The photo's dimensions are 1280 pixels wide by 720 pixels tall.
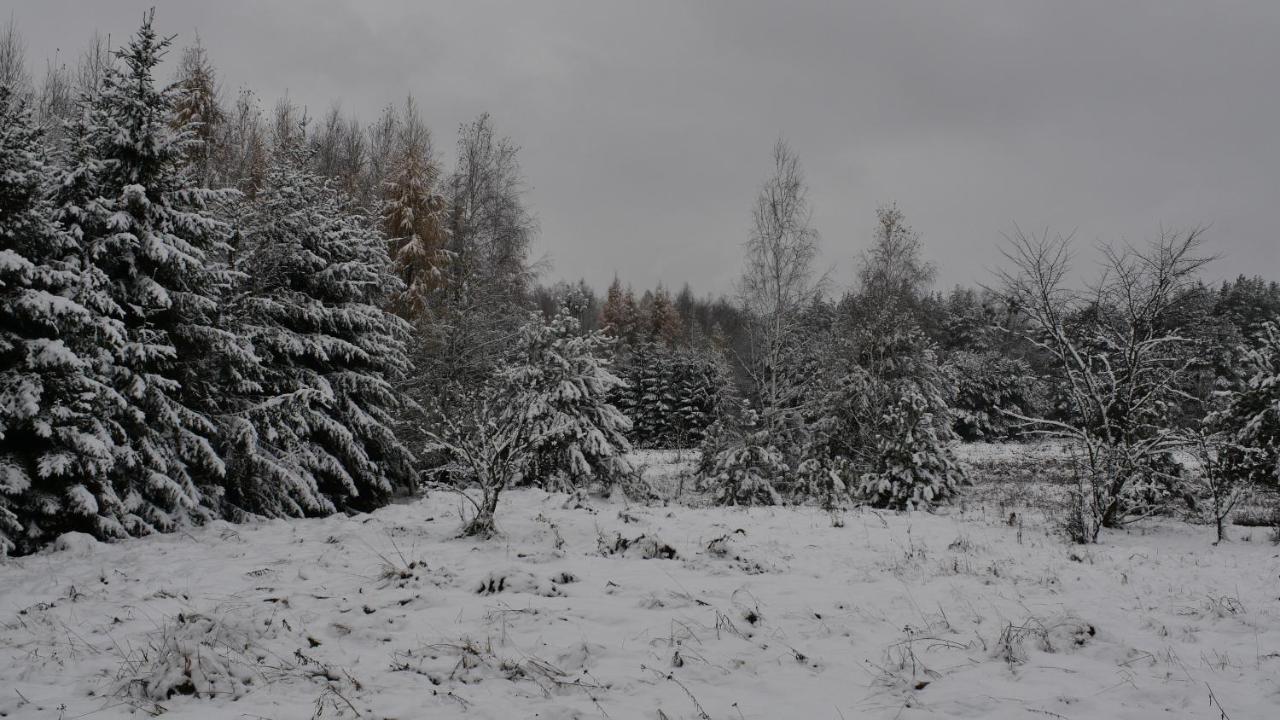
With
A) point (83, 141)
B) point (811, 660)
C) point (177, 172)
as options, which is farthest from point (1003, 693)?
point (83, 141)

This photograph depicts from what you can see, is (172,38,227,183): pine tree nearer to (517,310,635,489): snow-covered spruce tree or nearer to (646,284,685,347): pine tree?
(517,310,635,489): snow-covered spruce tree

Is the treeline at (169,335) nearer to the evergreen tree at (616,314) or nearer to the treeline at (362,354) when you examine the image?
the treeline at (362,354)

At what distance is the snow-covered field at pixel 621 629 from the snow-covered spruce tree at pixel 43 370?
691 mm

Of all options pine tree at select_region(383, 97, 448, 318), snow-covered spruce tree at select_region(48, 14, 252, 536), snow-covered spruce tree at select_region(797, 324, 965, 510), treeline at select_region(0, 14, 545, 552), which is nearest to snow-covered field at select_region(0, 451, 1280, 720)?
snow-covered spruce tree at select_region(48, 14, 252, 536)

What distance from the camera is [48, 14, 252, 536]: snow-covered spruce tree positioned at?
25.8ft

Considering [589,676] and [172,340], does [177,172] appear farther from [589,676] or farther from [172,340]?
[589,676]

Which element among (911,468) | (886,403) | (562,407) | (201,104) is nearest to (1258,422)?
(911,468)

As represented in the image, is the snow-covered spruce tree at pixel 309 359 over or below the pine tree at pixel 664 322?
below

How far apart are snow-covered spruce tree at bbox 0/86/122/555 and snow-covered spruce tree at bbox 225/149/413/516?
229cm

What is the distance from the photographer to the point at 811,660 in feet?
14.2

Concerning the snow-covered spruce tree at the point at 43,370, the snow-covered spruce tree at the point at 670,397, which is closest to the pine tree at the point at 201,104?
the snow-covered spruce tree at the point at 43,370

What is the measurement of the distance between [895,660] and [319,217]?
11454 millimetres

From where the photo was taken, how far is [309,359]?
38.0 ft

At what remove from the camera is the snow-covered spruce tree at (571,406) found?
1435 cm
